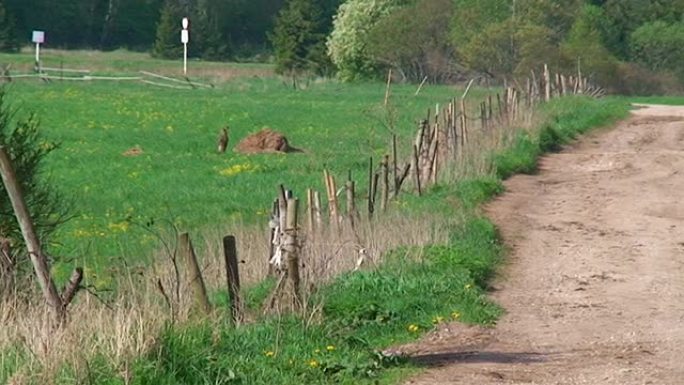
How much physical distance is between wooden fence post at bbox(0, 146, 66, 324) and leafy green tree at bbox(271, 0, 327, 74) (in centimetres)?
7937

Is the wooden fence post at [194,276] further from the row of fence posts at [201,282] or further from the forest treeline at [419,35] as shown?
the forest treeline at [419,35]

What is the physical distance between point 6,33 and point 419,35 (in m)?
29.3

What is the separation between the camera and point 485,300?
527 inches

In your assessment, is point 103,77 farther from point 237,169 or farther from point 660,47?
point 237,169

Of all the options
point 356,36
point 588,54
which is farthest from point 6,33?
point 588,54

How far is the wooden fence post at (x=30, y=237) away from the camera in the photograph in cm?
938

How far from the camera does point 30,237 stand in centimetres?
946

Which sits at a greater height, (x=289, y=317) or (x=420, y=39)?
(x=420, y=39)

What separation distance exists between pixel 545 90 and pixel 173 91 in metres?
19.7

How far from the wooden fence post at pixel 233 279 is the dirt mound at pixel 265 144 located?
21.5 meters

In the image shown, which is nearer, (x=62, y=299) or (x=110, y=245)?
(x=62, y=299)

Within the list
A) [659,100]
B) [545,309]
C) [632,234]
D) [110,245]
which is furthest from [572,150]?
[659,100]

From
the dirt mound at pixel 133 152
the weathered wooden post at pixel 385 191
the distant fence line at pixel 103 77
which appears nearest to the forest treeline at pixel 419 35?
the distant fence line at pixel 103 77

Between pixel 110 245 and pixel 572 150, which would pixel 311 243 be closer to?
pixel 110 245
